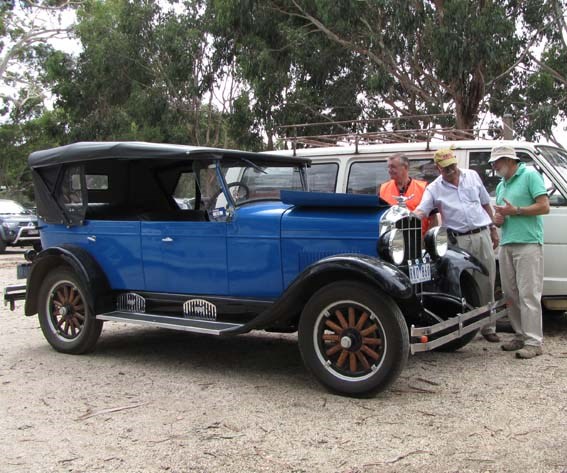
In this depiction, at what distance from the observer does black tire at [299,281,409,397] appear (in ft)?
14.2

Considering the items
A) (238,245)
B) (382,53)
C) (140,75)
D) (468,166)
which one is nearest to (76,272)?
(238,245)

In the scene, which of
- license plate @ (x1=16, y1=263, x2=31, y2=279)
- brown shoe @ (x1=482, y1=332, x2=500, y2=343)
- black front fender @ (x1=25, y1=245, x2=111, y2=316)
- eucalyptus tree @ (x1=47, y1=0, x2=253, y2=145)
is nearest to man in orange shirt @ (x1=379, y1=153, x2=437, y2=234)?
brown shoe @ (x1=482, y1=332, x2=500, y2=343)

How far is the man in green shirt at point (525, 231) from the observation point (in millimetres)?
5488

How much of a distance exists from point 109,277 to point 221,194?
4.79 ft

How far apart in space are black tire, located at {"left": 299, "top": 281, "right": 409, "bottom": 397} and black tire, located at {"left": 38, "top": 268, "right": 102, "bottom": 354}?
2294mm

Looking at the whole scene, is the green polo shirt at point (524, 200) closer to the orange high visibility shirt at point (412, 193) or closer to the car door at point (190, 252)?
the orange high visibility shirt at point (412, 193)

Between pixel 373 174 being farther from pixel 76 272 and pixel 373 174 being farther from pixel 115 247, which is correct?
pixel 76 272

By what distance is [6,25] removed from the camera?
93.9ft

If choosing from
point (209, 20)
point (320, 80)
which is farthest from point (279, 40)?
point (209, 20)

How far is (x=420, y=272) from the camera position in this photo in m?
4.82

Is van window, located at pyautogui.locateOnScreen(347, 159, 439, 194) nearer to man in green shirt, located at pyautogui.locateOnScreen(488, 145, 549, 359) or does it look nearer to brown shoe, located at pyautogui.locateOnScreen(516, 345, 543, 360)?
man in green shirt, located at pyautogui.locateOnScreen(488, 145, 549, 359)

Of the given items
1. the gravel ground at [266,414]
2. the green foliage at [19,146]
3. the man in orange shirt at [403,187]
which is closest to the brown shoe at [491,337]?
the gravel ground at [266,414]

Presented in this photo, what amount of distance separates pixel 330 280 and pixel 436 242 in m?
1.06

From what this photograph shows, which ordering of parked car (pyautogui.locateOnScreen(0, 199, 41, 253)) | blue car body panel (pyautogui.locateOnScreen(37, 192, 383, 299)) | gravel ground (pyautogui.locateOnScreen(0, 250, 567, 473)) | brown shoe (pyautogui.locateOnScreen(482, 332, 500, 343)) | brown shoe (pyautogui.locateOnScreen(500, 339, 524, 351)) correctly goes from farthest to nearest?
1. parked car (pyautogui.locateOnScreen(0, 199, 41, 253))
2. brown shoe (pyautogui.locateOnScreen(482, 332, 500, 343))
3. brown shoe (pyautogui.locateOnScreen(500, 339, 524, 351))
4. blue car body panel (pyautogui.locateOnScreen(37, 192, 383, 299))
5. gravel ground (pyautogui.locateOnScreen(0, 250, 567, 473))
